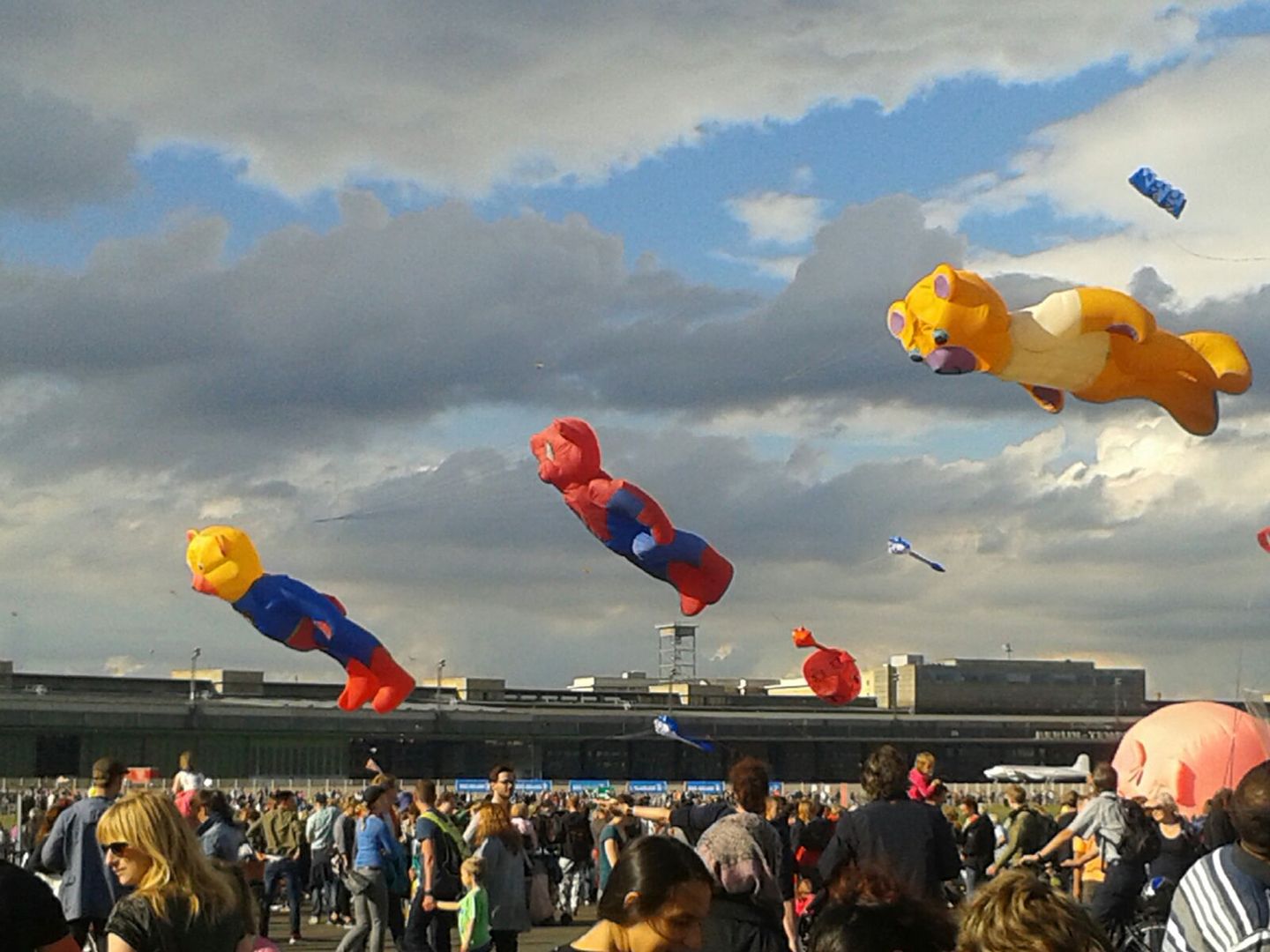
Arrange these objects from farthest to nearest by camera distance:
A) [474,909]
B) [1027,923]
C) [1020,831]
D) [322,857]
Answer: [322,857]
[1020,831]
[474,909]
[1027,923]

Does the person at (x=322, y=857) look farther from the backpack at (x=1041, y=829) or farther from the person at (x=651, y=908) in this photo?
the person at (x=651, y=908)

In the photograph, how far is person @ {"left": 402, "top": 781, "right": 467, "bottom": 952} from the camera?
1324 centimetres

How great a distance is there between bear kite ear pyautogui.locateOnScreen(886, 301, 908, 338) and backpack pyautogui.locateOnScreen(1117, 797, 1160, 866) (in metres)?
6.27

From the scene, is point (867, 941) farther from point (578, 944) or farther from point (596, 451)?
point (596, 451)

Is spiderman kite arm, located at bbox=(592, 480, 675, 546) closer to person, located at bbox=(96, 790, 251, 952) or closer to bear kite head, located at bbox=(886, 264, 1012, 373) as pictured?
bear kite head, located at bbox=(886, 264, 1012, 373)

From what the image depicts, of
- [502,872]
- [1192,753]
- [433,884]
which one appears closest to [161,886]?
[502,872]

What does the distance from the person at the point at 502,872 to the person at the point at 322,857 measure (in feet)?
25.1

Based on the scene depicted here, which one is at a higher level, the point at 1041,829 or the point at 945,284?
the point at 945,284

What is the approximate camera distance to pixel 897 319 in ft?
58.1

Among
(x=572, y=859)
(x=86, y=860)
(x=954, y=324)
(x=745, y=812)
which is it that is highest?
(x=954, y=324)

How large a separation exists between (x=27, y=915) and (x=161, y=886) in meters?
0.58

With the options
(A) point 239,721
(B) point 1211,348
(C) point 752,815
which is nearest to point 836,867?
(C) point 752,815

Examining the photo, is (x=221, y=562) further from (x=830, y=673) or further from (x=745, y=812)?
(x=745, y=812)

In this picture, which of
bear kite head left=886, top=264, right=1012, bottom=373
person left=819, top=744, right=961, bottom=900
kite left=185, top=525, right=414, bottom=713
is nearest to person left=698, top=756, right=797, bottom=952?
person left=819, top=744, right=961, bottom=900
